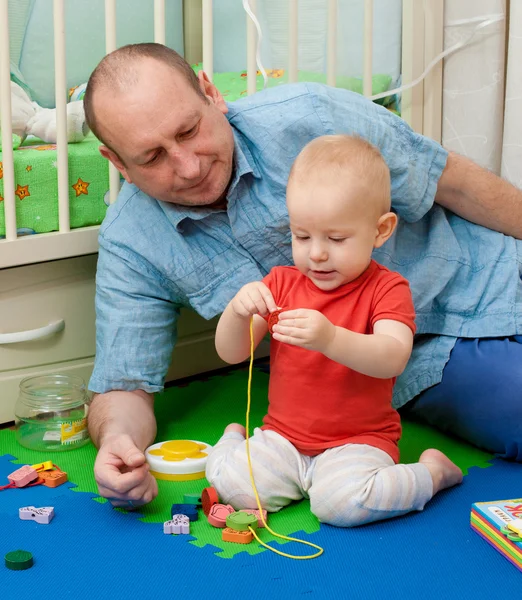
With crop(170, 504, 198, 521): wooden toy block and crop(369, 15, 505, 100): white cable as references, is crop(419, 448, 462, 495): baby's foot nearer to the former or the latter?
crop(170, 504, 198, 521): wooden toy block

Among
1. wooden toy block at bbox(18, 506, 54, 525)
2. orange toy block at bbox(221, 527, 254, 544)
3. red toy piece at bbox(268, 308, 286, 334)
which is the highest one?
red toy piece at bbox(268, 308, 286, 334)

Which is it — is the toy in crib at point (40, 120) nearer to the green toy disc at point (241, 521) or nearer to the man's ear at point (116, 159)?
the man's ear at point (116, 159)

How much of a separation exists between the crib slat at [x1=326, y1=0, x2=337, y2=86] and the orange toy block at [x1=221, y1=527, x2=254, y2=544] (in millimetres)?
1014

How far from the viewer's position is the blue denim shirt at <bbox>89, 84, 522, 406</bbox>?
1.51 meters

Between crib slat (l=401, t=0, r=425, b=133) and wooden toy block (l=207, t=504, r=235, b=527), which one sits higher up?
crib slat (l=401, t=0, r=425, b=133)

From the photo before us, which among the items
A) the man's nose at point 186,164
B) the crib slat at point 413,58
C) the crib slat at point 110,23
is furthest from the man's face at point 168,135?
the crib slat at point 413,58

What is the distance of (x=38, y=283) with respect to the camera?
5.54 ft

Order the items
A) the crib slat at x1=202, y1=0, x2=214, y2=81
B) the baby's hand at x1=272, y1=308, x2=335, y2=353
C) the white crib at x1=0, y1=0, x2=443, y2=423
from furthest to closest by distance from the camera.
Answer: the crib slat at x1=202, y1=0, x2=214, y2=81 < the white crib at x1=0, y1=0, x2=443, y2=423 < the baby's hand at x1=272, y1=308, x2=335, y2=353

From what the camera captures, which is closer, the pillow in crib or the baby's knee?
the baby's knee

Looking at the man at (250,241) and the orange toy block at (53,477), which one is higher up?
the man at (250,241)

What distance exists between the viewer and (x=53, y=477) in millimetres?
1428

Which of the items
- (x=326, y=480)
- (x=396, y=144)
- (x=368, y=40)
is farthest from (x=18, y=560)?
(x=368, y=40)

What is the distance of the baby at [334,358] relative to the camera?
1.22m

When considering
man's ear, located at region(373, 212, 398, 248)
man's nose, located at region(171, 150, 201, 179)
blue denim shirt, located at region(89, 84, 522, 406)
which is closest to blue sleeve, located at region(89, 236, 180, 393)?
blue denim shirt, located at region(89, 84, 522, 406)
